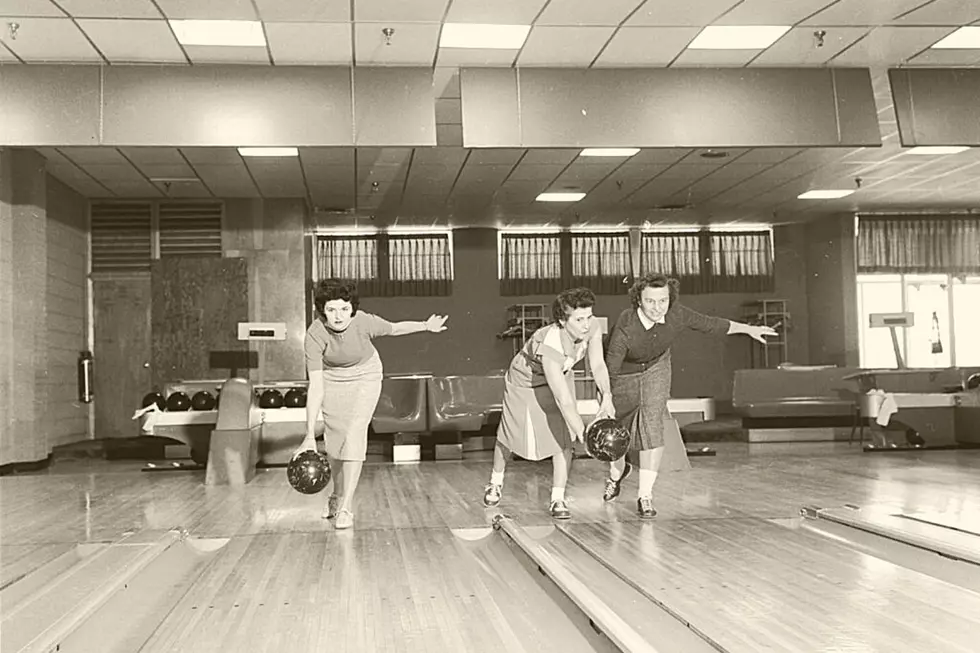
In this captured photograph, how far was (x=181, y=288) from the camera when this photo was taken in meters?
12.6

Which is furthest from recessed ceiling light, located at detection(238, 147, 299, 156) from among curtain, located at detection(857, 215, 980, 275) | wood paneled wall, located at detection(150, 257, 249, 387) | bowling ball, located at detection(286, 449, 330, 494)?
curtain, located at detection(857, 215, 980, 275)

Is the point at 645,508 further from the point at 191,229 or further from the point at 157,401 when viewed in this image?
the point at 191,229

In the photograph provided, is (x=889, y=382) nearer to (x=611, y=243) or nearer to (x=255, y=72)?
(x=611, y=243)

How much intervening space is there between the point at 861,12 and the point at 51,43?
231 inches

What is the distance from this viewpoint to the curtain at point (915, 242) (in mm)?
15594

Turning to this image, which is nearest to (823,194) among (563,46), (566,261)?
(566,261)

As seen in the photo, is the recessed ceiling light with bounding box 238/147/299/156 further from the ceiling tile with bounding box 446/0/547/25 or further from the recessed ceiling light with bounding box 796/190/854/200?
the recessed ceiling light with bounding box 796/190/854/200

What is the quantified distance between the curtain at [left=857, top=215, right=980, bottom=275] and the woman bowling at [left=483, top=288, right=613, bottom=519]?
36.6 ft

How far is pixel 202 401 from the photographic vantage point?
953cm

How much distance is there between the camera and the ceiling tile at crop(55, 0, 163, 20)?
22.0 ft

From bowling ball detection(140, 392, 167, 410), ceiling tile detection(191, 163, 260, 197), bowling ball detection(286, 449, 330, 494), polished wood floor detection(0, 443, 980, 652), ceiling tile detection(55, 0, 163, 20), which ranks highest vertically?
ceiling tile detection(55, 0, 163, 20)

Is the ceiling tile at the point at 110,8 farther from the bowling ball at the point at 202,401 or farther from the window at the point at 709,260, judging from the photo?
the window at the point at 709,260

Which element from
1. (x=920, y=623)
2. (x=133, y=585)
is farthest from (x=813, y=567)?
(x=133, y=585)

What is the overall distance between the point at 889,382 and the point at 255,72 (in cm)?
827
